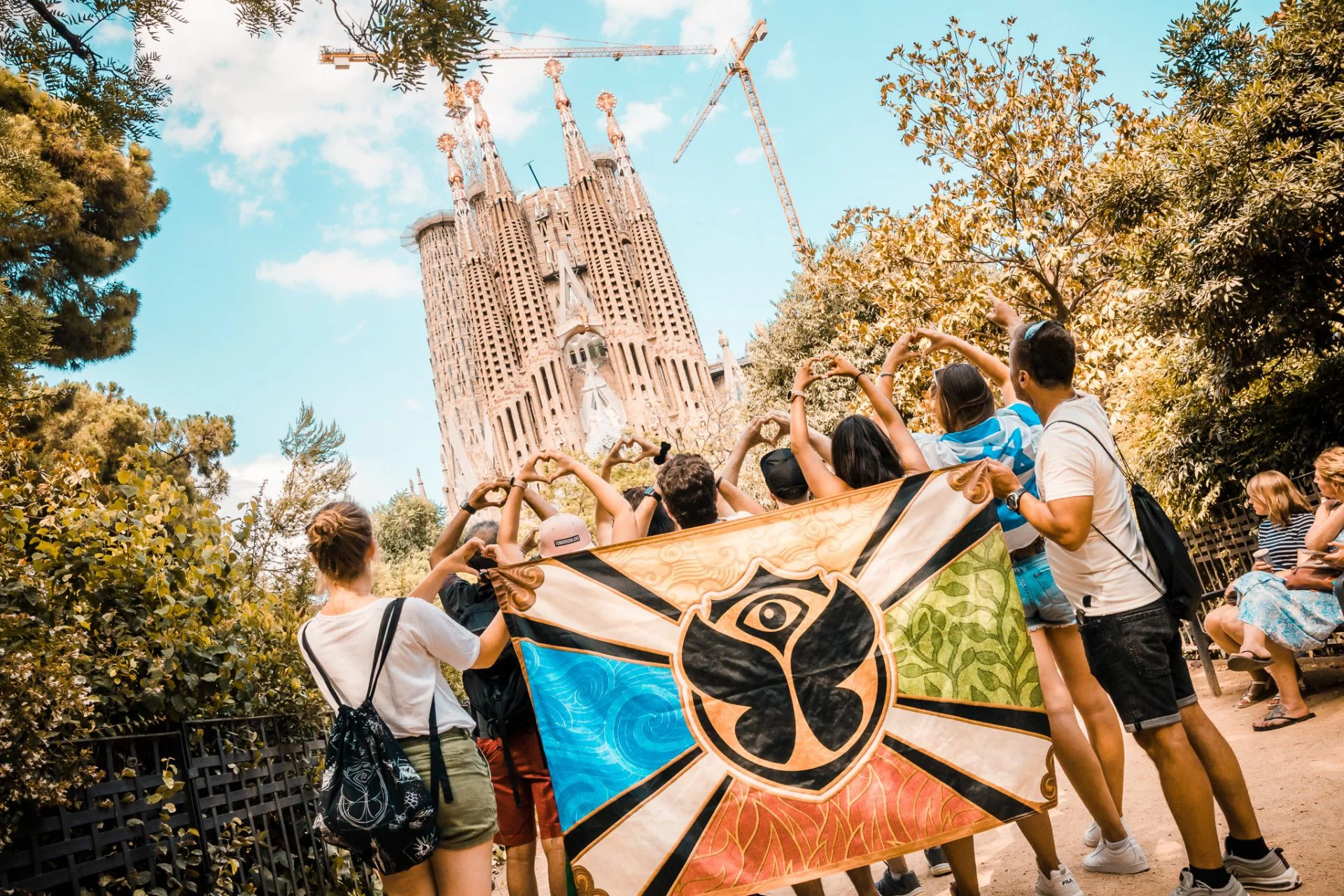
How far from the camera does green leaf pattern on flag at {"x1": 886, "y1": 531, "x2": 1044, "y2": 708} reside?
11.0 feet

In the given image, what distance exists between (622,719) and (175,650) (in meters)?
2.07

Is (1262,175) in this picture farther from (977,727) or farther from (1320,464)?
(977,727)

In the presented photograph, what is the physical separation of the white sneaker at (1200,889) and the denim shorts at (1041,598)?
100 centimetres

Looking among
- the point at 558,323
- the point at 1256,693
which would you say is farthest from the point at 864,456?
the point at 558,323

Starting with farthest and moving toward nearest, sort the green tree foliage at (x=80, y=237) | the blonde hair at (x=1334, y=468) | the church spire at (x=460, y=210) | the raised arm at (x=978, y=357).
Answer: the church spire at (x=460, y=210), the green tree foliage at (x=80, y=237), the blonde hair at (x=1334, y=468), the raised arm at (x=978, y=357)

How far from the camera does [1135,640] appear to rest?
322 centimetres

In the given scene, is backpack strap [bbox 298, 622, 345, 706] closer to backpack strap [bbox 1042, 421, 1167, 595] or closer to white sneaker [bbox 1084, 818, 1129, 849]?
backpack strap [bbox 1042, 421, 1167, 595]

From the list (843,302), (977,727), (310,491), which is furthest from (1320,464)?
(843,302)

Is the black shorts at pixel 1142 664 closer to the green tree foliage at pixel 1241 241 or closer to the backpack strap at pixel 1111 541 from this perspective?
the backpack strap at pixel 1111 541

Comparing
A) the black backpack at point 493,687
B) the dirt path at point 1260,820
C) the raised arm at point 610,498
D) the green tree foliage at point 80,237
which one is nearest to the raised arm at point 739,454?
the raised arm at point 610,498

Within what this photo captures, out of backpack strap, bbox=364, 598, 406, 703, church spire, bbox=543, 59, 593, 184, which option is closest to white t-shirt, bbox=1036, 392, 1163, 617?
backpack strap, bbox=364, 598, 406, 703

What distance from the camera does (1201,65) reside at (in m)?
10.3

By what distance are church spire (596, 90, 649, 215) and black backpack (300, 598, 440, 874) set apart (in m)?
64.2

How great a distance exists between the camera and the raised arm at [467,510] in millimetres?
3703
